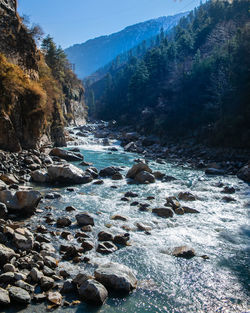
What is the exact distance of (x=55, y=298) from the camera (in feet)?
18.3

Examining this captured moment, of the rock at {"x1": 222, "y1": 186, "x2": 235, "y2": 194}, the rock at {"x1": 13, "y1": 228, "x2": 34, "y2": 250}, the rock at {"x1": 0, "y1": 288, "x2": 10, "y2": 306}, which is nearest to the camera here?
the rock at {"x1": 0, "y1": 288, "x2": 10, "y2": 306}

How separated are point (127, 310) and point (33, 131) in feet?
53.8

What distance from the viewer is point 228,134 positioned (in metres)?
28.2

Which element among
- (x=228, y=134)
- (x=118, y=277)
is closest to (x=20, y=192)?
(x=118, y=277)

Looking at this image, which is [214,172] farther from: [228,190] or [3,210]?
[3,210]

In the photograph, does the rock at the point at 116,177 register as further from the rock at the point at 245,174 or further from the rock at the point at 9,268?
the rock at the point at 9,268

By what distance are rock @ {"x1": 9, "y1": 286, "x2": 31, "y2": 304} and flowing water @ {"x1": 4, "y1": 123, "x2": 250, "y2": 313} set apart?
16 centimetres

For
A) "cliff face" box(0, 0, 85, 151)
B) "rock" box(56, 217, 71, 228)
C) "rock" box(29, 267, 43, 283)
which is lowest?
"rock" box(56, 217, 71, 228)

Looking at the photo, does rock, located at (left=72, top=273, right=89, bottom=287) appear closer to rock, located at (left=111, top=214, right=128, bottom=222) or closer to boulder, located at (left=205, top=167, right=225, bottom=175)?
rock, located at (left=111, top=214, right=128, bottom=222)

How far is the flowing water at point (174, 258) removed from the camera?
5961 millimetres

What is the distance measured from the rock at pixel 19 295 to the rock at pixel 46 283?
39 centimetres

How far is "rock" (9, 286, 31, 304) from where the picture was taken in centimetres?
537

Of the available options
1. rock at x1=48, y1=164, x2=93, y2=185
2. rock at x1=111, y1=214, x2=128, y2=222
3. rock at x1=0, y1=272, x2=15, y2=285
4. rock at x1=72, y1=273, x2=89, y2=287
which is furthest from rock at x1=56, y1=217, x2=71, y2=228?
rock at x1=48, y1=164, x2=93, y2=185

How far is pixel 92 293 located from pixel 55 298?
0.73 m
